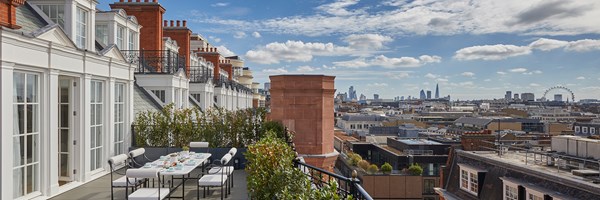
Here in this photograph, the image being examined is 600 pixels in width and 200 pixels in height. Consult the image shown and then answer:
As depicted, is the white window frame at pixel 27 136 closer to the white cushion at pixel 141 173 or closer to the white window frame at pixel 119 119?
the white cushion at pixel 141 173

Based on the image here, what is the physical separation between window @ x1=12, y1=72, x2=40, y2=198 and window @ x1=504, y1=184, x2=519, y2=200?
16080 millimetres

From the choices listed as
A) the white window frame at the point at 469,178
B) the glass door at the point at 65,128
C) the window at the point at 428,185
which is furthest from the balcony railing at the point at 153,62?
the window at the point at 428,185

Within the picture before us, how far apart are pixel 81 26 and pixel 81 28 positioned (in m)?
0.06

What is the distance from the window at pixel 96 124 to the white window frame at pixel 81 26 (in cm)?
164

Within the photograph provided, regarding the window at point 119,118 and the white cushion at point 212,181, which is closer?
the white cushion at point 212,181

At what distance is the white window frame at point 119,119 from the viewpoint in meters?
12.1

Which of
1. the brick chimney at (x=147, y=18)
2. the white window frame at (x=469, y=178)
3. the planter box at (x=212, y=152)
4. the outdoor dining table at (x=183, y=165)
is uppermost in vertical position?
the brick chimney at (x=147, y=18)

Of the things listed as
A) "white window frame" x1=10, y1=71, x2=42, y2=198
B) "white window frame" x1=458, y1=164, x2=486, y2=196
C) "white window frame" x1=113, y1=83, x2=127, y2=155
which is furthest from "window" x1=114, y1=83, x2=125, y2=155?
"white window frame" x1=458, y1=164, x2=486, y2=196

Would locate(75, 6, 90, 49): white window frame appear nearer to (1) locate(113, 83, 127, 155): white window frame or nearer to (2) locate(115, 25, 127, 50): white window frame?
(1) locate(113, 83, 127, 155): white window frame

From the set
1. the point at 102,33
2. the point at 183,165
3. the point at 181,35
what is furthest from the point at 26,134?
the point at 181,35

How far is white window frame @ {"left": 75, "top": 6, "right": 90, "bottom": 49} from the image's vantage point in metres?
11.7

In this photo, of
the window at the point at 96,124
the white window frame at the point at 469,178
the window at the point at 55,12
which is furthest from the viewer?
the white window frame at the point at 469,178

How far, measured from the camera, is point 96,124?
10.9 metres

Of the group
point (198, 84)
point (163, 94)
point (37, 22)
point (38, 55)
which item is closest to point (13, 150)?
point (38, 55)
